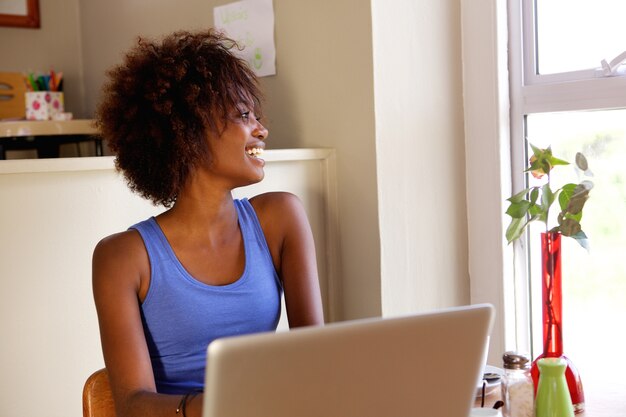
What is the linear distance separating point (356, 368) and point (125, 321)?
2.20 feet

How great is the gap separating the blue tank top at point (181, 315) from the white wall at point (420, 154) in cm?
63

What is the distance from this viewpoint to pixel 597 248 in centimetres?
195

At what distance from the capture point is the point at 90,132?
3.17 metres

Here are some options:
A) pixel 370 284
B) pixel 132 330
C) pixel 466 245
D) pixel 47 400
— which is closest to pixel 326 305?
pixel 370 284

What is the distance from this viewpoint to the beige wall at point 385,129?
2.02 meters

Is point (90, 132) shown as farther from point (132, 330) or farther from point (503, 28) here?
point (132, 330)

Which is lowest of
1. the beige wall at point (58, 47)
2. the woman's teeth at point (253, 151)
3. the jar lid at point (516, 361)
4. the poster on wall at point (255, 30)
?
the jar lid at point (516, 361)

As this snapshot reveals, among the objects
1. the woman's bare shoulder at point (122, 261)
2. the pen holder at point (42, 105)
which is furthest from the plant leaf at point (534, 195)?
the pen holder at point (42, 105)

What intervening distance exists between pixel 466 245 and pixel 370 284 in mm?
294

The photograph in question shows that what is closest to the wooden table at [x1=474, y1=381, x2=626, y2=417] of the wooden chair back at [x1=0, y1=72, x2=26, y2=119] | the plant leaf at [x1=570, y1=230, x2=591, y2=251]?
the plant leaf at [x1=570, y1=230, x2=591, y2=251]

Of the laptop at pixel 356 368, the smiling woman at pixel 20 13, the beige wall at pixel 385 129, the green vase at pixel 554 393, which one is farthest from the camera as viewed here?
the smiling woman at pixel 20 13

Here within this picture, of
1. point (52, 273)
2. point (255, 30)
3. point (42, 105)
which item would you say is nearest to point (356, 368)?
point (52, 273)

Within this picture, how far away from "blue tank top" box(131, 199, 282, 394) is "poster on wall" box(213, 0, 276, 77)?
0.89 metres

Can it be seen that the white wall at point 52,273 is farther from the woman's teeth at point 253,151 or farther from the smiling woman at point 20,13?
the smiling woman at point 20,13
